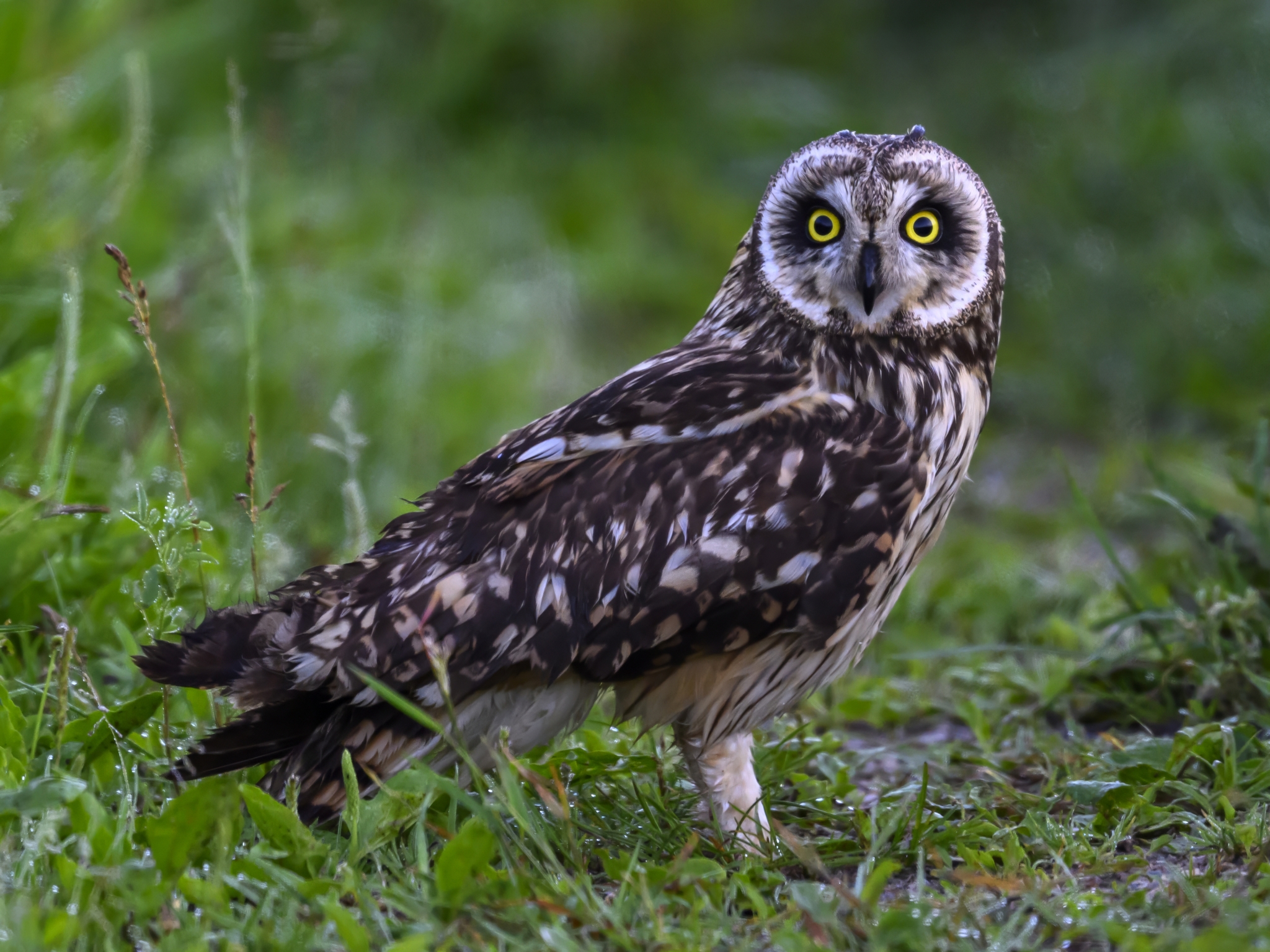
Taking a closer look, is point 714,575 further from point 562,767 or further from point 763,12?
point 763,12

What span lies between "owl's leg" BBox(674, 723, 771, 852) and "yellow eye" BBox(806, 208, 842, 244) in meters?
1.13

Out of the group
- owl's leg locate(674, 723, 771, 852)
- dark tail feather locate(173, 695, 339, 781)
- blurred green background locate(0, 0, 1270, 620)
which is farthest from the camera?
blurred green background locate(0, 0, 1270, 620)

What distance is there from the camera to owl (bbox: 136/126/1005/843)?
2654 mm

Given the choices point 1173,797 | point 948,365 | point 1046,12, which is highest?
point 1046,12

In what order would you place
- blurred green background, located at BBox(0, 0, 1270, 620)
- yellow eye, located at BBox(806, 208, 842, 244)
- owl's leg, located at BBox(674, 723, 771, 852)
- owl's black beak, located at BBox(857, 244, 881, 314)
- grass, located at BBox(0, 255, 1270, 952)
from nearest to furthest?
grass, located at BBox(0, 255, 1270, 952), owl's leg, located at BBox(674, 723, 771, 852), owl's black beak, located at BBox(857, 244, 881, 314), yellow eye, located at BBox(806, 208, 842, 244), blurred green background, located at BBox(0, 0, 1270, 620)

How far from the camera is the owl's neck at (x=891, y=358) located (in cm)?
300

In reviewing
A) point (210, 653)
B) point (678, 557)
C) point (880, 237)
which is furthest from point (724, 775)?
point (880, 237)

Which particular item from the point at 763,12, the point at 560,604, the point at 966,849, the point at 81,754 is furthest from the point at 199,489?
the point at 763,12

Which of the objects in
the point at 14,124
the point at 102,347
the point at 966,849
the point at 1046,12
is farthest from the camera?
the point at 1046,12

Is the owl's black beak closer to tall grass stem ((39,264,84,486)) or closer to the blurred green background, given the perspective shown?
the blurred green background

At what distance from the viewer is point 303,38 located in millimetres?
5059

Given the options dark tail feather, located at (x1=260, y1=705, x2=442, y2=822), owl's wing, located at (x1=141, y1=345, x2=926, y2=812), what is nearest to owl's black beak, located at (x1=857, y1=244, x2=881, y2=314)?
owl's wing, located at (x1=141, y1=345, x2=926, y2=812)

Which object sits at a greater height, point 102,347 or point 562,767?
point 102,347

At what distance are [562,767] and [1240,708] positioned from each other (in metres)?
1.64
